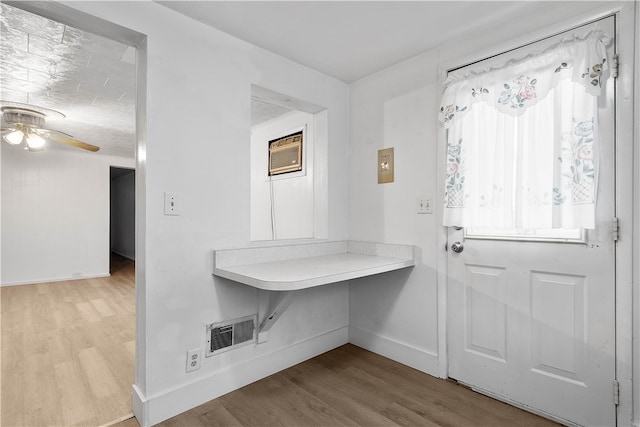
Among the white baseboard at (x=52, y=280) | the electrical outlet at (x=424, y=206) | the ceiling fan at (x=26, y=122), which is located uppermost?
the ceiling fan at (x=26, y=122)

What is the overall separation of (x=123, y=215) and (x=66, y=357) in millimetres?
6790

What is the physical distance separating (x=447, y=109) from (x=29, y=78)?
10.7ft

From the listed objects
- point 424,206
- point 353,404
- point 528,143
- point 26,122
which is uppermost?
point 26,122

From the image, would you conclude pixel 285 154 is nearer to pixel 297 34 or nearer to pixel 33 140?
pixel 297 34

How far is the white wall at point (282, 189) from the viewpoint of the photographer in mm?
3135

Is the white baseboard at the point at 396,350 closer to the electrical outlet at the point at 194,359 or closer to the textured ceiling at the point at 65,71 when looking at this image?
the electrical outlet at the point at 194,359

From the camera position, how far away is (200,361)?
1.89m

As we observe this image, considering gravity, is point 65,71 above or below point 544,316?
above

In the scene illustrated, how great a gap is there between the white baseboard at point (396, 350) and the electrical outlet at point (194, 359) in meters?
1.33

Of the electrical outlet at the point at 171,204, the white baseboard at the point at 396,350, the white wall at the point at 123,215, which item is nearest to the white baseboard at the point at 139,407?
the electrical outlet at the point at 171,204

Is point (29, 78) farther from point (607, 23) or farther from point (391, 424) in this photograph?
point (607, 23)

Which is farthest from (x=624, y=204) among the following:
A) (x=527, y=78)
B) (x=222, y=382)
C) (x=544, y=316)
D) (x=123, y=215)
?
(x=123, y=215)

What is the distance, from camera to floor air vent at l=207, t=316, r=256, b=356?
1.94 meters

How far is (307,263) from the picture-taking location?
2.21 metres
